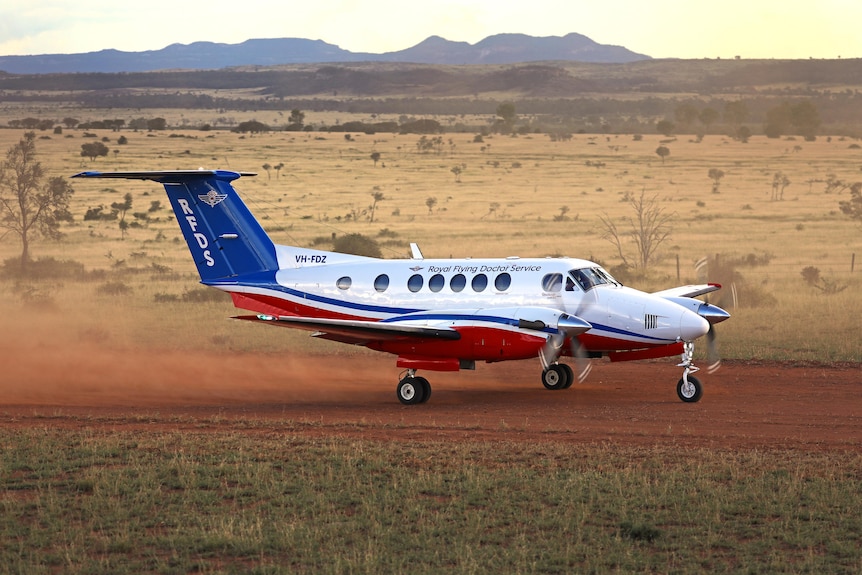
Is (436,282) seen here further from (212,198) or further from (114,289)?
(114,289)

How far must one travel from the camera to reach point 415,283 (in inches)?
1014

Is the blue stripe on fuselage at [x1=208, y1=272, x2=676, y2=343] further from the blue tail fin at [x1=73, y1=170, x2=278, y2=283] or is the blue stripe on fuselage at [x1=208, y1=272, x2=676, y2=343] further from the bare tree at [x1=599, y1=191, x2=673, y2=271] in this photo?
the bare tree at [x1=599, y1=191, x2=673, y2=271]

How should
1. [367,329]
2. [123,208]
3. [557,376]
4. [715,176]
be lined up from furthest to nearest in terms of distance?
[715,176] → [123,208] → [557,376] → [367,329]

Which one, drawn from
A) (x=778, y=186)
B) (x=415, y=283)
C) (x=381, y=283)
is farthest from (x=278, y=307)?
(x=778, y=186)

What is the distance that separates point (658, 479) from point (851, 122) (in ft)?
451

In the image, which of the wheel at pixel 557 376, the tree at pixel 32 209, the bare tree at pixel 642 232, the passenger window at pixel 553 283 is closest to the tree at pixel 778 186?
the bare tree at pixel 642 232

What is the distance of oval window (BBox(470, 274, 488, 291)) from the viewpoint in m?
25.1

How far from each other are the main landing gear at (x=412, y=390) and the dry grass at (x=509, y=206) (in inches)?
411

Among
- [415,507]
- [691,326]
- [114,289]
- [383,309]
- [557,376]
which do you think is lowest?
[415,507]

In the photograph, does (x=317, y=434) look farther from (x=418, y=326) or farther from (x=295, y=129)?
(x=295, y=129)

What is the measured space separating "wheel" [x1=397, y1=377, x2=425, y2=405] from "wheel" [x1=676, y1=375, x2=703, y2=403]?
208 inches

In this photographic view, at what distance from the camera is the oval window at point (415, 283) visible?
25688 mm

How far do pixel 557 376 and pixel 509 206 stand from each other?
50.6 metres

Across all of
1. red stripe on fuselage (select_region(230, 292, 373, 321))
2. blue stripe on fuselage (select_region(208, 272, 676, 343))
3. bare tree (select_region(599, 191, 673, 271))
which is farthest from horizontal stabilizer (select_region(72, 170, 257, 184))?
bare tree (select_region(599, 191, 673, 271))
